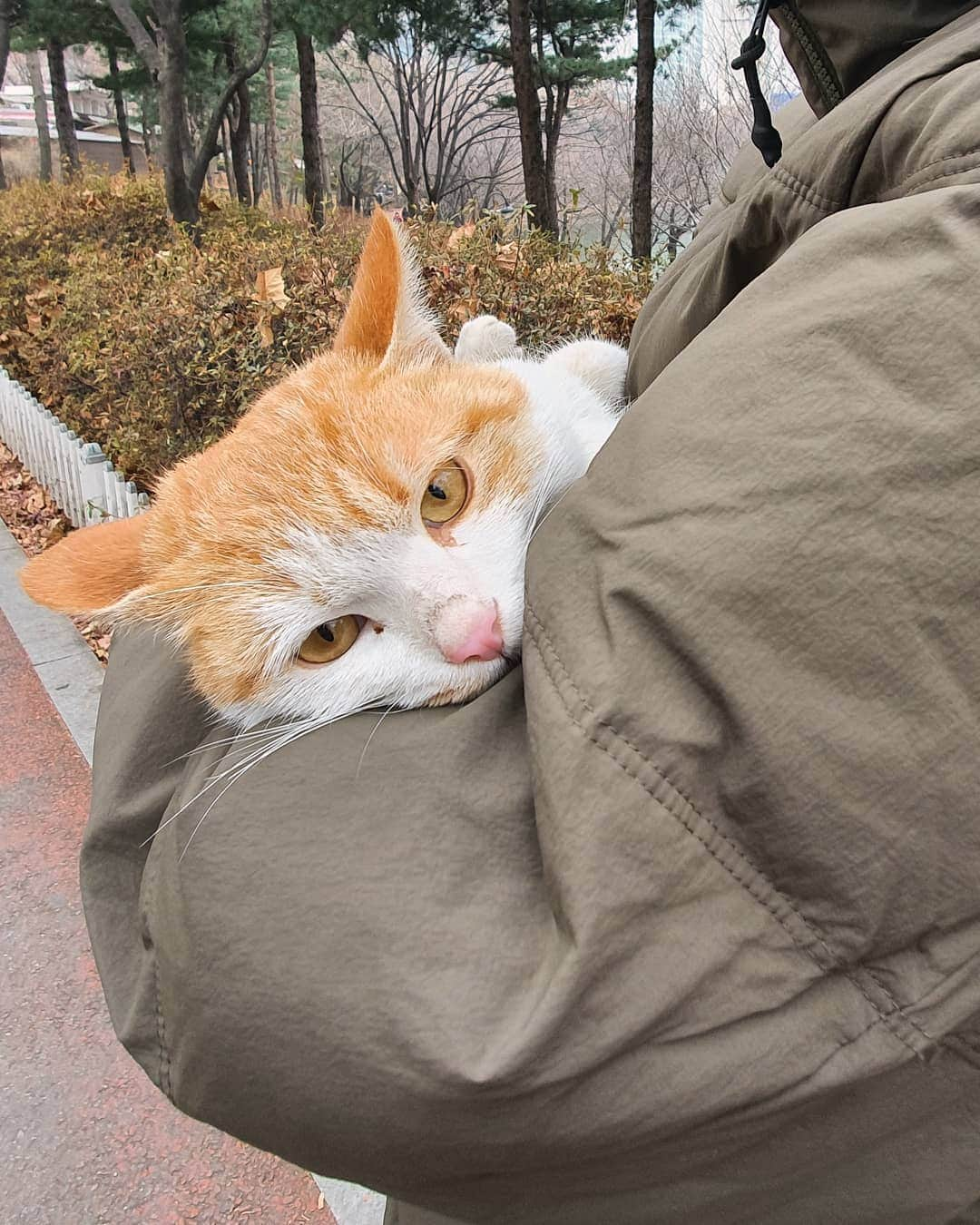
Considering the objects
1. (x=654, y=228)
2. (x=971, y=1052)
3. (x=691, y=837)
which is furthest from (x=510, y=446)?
(x=654, y=228)

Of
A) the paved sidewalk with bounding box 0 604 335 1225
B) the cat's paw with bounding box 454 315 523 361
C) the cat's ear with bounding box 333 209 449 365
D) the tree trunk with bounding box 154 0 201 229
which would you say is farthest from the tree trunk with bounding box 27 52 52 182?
the cat's ear with bounding box 333 209 449 365

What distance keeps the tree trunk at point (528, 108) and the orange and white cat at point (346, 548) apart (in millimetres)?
6841

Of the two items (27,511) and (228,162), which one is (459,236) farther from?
(228,162)

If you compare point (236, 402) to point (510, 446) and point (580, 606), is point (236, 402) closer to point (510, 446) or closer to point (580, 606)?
point (510, 446)

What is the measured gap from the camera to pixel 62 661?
14.1 ft

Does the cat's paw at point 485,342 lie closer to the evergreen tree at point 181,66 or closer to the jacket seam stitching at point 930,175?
the jacket seam stitching at point 930,175

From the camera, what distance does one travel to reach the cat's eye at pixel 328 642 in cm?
126

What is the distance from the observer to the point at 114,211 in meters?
10.1

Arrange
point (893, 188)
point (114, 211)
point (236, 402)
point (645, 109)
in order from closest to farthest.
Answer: point (893, 188) → point (236, 402) → point (645, 109) → point (114, 211)

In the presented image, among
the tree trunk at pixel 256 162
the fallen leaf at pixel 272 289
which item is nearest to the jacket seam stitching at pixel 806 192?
the fallen leaf at pixel 272 289

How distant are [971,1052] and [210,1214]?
2.01m

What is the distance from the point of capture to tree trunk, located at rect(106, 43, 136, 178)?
1344 centimetres

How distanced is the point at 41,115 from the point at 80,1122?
18.8m

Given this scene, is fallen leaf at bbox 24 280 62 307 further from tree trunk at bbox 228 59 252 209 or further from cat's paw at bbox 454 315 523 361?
cat's paw at bbox 454 315 523 361
